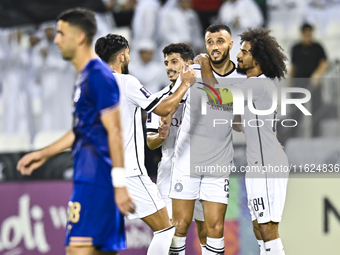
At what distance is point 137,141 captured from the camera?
4.40m

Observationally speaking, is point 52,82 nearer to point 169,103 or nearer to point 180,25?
point 180,25

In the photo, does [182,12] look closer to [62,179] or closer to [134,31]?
[134,31]

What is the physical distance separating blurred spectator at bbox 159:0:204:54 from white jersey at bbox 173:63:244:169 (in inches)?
135

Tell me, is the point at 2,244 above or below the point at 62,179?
below

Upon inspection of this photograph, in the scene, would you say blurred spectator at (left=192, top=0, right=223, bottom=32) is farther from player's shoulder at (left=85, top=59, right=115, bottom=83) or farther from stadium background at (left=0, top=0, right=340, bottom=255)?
player's shoulder at (left=85, top=59, right=115, bottom=83)

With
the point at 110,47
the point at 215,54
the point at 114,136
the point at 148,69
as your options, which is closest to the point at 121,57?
the point at 110,47

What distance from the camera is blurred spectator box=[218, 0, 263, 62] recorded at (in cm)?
796

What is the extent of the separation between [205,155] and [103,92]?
2.06m

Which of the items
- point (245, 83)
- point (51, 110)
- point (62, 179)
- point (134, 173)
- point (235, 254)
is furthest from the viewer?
point (51, 110)

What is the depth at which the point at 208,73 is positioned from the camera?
469 cm

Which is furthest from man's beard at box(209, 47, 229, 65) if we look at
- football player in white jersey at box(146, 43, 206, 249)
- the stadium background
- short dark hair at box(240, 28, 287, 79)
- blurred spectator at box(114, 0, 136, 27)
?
blurred spectator at box(114, 0, 136, 27)

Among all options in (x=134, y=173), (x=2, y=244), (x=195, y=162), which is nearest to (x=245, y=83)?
(x=195, y=162)

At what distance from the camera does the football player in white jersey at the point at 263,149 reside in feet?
14.9

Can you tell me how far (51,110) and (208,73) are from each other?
3975 millimetres
